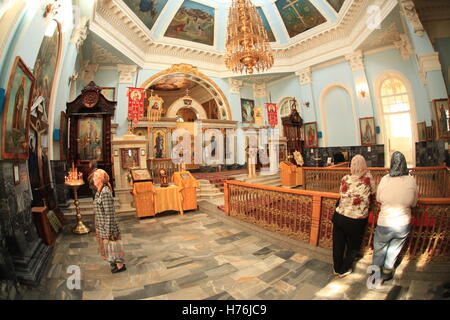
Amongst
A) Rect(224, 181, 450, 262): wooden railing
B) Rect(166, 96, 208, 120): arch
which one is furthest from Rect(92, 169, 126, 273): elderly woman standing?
Rect(166, 96, 208, 120): arch

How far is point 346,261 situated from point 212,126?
12.1 metres

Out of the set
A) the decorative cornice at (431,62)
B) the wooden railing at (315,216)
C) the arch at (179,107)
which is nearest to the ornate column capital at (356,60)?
the decorative cornice at (431,62)

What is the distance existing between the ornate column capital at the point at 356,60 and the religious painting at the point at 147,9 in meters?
10.2

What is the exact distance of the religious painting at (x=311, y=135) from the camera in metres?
13.4

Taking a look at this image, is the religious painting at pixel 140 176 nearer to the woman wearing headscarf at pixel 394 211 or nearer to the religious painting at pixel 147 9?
the woman wearing headscarf at pixel 394 211

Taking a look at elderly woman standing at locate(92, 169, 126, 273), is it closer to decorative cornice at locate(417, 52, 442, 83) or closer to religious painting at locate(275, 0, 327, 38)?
decorative cornice at locate(417, 52, 442, 83)

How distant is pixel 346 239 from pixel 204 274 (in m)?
1.92

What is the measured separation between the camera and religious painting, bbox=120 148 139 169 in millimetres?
7172

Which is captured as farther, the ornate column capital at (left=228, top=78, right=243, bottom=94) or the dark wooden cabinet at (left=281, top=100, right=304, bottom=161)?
the ornate column capital at (left=228, top=78, right=243, bottom=94)

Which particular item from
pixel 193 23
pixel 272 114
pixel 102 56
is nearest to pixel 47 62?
Result: pixel 102 56

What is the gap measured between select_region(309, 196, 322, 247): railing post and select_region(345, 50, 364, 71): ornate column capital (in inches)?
445

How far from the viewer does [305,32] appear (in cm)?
1279

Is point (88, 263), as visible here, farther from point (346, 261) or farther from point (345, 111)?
point (345, 111)

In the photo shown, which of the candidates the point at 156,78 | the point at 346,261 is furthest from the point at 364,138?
the point at 156,78
